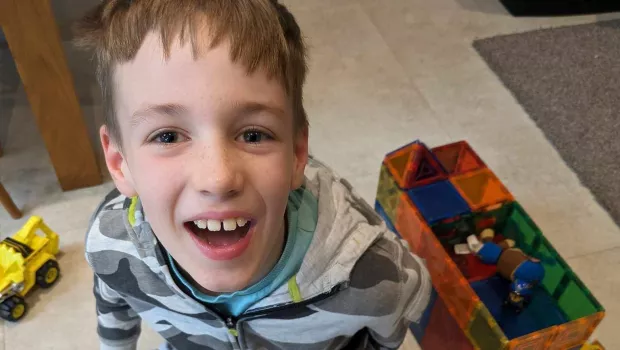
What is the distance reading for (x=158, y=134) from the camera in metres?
0.59

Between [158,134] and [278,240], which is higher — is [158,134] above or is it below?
above

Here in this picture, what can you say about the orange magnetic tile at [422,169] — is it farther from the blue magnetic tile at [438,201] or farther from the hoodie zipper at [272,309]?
the hoodie zipper at [272,309]

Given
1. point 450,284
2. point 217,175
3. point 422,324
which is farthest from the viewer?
point 422,324

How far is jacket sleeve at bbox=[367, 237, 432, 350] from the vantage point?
0.75 metres

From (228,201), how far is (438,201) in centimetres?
67

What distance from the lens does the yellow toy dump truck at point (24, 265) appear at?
3.79 feet

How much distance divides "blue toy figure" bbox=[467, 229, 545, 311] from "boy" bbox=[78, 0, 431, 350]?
0.35 metres

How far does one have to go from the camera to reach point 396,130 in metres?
1.54

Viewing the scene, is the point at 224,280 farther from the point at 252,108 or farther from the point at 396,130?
the point at 396,130

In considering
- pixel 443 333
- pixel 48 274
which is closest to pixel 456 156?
pixel 443 333

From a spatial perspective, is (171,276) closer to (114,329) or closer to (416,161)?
(114,329)

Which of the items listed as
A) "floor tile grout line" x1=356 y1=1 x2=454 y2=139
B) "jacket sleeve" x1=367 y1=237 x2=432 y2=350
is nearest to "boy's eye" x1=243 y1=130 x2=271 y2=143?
"jacket sleeve" x1=367 y1=237 x2=432 y2=350

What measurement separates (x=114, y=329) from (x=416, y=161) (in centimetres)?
62

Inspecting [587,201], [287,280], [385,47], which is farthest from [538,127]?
[287,280]
